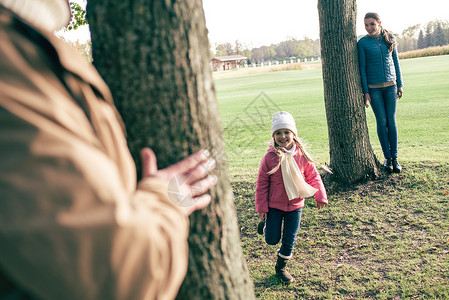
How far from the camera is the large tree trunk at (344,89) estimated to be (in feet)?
18.5

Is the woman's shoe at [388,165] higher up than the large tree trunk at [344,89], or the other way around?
the large tree trunk at [344,89]

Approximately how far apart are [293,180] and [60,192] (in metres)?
3.43

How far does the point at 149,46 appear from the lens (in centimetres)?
137

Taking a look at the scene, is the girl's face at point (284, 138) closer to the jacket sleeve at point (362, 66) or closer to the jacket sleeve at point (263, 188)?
the jacket sleeve at point (263, 188)

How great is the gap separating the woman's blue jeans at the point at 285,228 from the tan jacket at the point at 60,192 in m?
3.24

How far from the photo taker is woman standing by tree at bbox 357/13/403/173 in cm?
581

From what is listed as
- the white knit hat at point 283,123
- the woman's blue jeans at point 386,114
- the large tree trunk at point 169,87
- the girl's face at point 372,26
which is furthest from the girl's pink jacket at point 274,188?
the girl's face at point 372,26

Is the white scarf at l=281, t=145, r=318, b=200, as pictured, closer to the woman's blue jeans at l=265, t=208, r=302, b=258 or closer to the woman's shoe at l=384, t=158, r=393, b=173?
the woman's blue jeans at l=265, t=208, r=302, b=258

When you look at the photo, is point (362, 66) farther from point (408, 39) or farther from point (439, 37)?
point (439, 37)

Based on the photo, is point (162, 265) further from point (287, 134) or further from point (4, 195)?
point (287, 134)

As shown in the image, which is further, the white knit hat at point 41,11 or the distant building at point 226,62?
the distant building at point 226,62

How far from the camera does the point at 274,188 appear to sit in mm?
4180

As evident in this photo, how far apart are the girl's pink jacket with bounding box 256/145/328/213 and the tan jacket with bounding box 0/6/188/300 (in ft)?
Answer: 10.5

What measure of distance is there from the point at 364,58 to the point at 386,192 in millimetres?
2035
